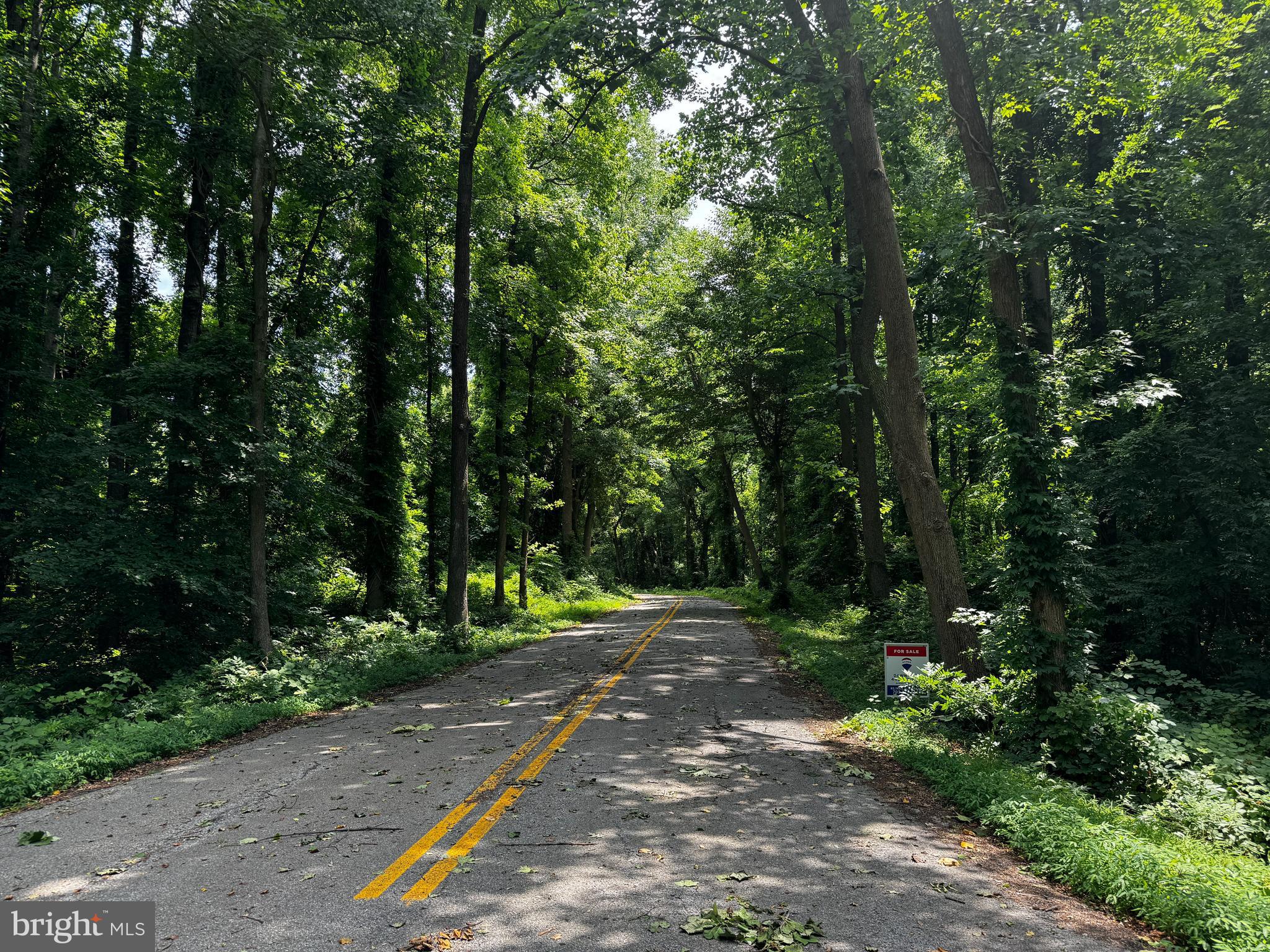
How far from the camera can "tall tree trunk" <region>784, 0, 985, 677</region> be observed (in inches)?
346

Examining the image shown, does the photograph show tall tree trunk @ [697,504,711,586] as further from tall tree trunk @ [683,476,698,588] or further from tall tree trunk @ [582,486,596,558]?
tall tree trunk @ [582,486,596,558]

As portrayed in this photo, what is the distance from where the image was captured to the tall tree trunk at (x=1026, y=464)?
7676 millimetres

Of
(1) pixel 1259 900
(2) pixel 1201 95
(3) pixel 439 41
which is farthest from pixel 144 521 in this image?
(2) pixel 1201 95

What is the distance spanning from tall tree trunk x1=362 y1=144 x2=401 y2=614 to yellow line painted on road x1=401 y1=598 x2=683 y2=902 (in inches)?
359

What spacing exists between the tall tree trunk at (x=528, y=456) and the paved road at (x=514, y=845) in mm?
13025

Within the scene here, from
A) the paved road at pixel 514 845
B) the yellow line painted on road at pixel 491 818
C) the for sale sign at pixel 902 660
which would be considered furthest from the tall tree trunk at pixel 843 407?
the paved road at pixel 514 845

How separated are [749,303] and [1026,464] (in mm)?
12025

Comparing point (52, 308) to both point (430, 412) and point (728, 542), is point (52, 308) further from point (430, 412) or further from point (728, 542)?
point (728, 542)

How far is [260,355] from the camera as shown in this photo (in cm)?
1109

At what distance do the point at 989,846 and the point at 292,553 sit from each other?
13475mm

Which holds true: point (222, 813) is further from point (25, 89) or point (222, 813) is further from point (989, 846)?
point (25, 89)

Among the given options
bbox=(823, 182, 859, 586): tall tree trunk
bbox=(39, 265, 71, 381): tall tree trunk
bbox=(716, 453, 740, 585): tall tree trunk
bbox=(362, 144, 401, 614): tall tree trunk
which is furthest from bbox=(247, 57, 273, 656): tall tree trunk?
bbox=(716, 453, 740, 585): tall tree trunk

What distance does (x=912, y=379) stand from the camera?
899 cm

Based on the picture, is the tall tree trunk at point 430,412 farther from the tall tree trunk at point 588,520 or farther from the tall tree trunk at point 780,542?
the tall tree trunk at point 588,520
